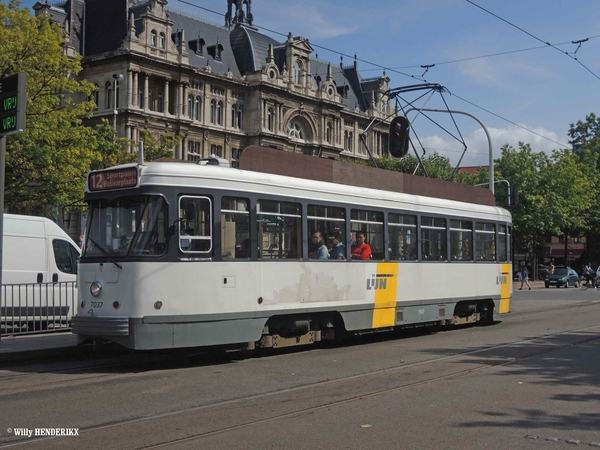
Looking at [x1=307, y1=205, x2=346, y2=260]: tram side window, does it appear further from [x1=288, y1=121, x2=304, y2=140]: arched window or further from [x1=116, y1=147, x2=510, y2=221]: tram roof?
[x1=288, y1=121, x2=304, y2=140]: arched window

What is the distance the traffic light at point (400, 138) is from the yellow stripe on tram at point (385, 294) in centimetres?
753

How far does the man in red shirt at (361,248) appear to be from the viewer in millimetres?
14102

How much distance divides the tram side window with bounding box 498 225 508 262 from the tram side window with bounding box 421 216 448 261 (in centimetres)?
308

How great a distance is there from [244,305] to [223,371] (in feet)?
3.80

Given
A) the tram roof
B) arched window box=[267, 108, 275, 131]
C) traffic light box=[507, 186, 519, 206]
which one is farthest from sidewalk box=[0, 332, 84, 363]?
arched window box=[267, 108, 275, 131]

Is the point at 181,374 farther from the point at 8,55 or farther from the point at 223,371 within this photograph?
the point at 8,55

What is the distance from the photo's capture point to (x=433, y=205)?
16.6 meters

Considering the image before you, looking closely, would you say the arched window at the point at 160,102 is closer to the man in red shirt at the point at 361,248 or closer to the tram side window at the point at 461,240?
the tram side window at the point at 461,240

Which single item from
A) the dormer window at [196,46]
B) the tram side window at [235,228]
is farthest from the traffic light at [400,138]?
the dormer window at [196,46]

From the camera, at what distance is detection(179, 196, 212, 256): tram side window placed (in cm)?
1112

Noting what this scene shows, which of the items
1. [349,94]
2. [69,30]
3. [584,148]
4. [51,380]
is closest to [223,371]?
[51,380]

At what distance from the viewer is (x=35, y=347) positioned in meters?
12.6

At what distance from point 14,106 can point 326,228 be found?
18.0 ft

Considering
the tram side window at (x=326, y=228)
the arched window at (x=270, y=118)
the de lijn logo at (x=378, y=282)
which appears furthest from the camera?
the arched window at (x=270, y=118)
